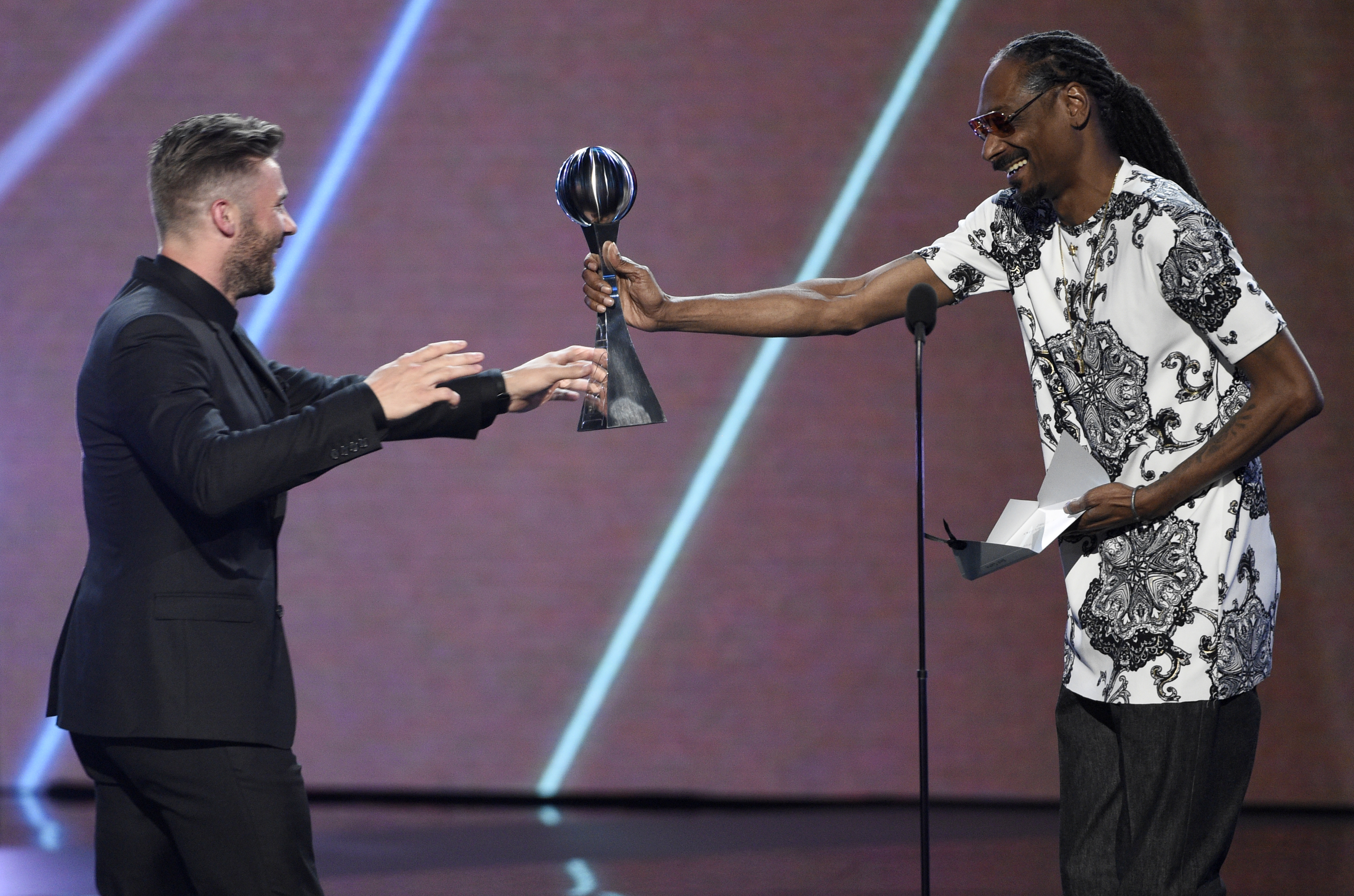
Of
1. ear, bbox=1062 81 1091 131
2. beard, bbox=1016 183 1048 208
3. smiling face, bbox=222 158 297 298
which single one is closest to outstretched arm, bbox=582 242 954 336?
beard, bbox=1016 183 1048 208

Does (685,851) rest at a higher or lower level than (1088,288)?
lower

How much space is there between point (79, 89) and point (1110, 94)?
3.32m

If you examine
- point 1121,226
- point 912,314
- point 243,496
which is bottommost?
point 243,496

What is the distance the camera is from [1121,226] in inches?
66.6

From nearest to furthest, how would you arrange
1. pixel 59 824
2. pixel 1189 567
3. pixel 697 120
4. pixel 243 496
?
pixel 243 496, pixel 1189 567, pixel 59 824, pixel 697 120

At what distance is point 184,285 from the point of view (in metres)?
1.76

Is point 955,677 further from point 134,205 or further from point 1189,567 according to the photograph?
point 134,205

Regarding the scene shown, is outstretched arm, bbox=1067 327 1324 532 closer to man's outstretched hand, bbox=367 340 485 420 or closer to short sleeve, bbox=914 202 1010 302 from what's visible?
short sleeve, bbox=914 202 1010 302

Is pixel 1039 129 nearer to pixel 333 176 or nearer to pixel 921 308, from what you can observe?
pixel 921 308

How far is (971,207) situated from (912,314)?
2232 mm

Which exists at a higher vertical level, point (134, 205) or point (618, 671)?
point (134, 205)

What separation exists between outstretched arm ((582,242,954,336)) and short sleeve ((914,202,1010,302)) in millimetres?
18

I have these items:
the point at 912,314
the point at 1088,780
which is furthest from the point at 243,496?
the point at 1088,780

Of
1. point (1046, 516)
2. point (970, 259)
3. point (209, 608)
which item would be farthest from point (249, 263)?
point (1046, 516)
